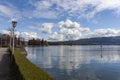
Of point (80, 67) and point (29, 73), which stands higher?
point (29, 73)

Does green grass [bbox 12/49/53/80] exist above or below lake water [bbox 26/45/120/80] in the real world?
above

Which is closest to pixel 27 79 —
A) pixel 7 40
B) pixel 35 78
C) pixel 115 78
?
pixel 35 78

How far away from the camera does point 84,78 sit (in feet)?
72.5

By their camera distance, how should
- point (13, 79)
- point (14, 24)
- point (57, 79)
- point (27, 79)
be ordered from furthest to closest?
1. point (14, 24)
2. point (57, 79)
3. point (13, 79)
4. point (27, 79)

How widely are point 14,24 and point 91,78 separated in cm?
1091

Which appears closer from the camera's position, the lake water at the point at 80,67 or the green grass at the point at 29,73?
the green grass at the point at 29,73

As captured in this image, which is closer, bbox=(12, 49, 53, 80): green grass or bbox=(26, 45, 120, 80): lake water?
bbox=(12, 49, 53, 80): green grass

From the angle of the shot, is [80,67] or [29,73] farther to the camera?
[80,67]

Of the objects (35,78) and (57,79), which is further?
(57,79)

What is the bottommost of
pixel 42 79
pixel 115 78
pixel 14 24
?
pixel 115 78

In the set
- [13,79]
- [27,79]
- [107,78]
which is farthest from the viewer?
[107,78]

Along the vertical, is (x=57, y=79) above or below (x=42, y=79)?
below

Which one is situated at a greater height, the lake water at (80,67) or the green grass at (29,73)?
the green grass at (29,73)

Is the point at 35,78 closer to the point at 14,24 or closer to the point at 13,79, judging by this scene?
the point at 13,79
